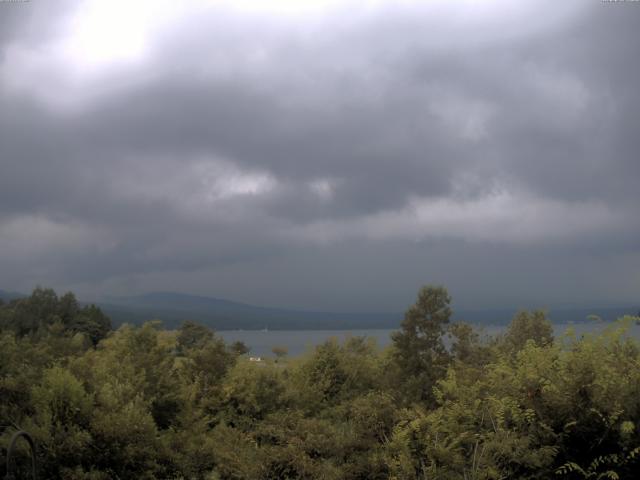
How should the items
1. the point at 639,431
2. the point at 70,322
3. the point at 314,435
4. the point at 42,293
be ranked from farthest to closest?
the point at 42,293 → the point at 70,322 → the point at 314,435 → the point at 639,431

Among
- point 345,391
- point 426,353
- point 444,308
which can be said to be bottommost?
point 345,391

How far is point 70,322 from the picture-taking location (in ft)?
172

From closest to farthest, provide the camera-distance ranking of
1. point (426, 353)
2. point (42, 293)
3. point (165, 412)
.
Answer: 1. point (165, 412)
2. point (426, 353)
3. point (42, 293)

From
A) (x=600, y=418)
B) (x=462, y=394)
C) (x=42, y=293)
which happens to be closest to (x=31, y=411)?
(x=462, y=394)

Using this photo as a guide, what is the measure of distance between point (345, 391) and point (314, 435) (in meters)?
11.1

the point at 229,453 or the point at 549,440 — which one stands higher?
the point at 549,440

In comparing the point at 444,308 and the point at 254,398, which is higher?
the point at 444,308

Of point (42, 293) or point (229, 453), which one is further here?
point (42, 293)

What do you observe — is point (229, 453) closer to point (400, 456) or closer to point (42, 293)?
point (400, 456)

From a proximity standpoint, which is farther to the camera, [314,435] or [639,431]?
[314,435]

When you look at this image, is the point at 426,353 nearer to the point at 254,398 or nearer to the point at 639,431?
the point at 254,398

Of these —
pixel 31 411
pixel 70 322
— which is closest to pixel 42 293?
pixel 70 322

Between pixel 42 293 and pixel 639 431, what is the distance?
58569 mm

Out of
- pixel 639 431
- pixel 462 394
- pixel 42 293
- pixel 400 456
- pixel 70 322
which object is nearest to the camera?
pixel 639 431
